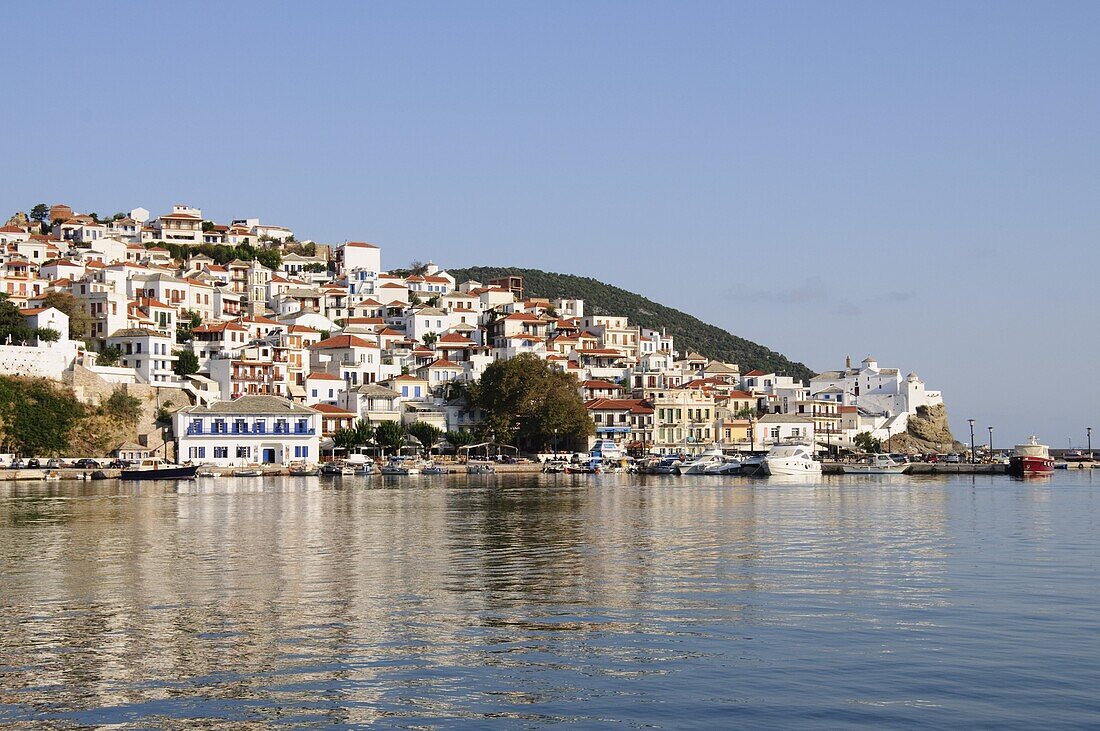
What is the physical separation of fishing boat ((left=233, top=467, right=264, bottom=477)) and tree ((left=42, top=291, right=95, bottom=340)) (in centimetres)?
2006

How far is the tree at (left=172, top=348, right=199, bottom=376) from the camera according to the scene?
3590 inches

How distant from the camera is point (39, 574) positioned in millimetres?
25250

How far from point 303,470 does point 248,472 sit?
344 cm

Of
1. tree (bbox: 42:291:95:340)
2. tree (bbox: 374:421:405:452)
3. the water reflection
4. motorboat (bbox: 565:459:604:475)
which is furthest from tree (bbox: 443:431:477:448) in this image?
the water reflection

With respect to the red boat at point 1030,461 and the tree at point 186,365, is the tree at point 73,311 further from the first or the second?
the red boat at point 1030,461

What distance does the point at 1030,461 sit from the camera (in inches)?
3273

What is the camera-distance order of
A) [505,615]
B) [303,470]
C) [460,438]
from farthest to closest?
[460,438]
[303,470]
[505,615]

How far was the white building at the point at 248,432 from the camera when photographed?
83.3 meters

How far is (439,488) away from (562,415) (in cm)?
2799

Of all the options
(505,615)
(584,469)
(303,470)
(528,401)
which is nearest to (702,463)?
(584,469)

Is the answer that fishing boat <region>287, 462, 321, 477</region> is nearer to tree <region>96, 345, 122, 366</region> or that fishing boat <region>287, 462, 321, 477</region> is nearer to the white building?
the white building

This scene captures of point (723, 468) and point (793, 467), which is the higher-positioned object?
point (793, 467)

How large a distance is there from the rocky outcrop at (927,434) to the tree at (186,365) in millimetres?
62471

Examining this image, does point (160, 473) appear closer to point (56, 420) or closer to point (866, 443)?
point (56, 420)
